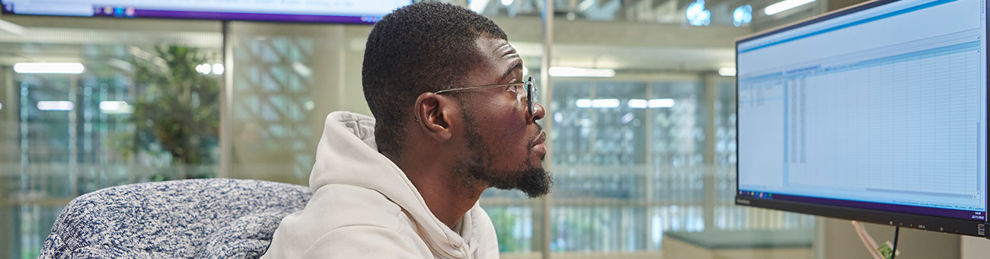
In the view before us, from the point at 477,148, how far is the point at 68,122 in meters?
2.30

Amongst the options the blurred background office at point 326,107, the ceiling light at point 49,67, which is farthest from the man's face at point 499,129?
the ceiling light at point 49,67

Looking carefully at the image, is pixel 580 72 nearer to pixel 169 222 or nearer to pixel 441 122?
pixel 441 122

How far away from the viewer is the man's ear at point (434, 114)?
751 mm

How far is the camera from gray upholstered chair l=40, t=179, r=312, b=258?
66 cm

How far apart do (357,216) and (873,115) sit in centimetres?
79

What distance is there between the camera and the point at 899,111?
0.91m

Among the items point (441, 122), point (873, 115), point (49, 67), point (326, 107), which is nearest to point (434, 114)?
point (441, 122)

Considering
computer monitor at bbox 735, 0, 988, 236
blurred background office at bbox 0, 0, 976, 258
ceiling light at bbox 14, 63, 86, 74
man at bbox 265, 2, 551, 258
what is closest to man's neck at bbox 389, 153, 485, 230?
man at bbox 265, 2, 551, 258

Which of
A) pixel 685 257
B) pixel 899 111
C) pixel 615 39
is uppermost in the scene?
pixel 615 39

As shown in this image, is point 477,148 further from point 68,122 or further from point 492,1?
point 68,122

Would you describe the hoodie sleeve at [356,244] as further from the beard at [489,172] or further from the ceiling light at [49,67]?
the ceiling light at [49,67]

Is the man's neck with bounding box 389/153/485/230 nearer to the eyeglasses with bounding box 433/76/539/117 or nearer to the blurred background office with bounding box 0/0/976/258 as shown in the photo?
the eyeglasses with bounding box 433/76/539/117

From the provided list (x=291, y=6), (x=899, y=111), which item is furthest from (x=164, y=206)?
(x=291, y=6)

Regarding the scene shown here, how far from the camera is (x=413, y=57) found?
Answer: 29.9 inches
